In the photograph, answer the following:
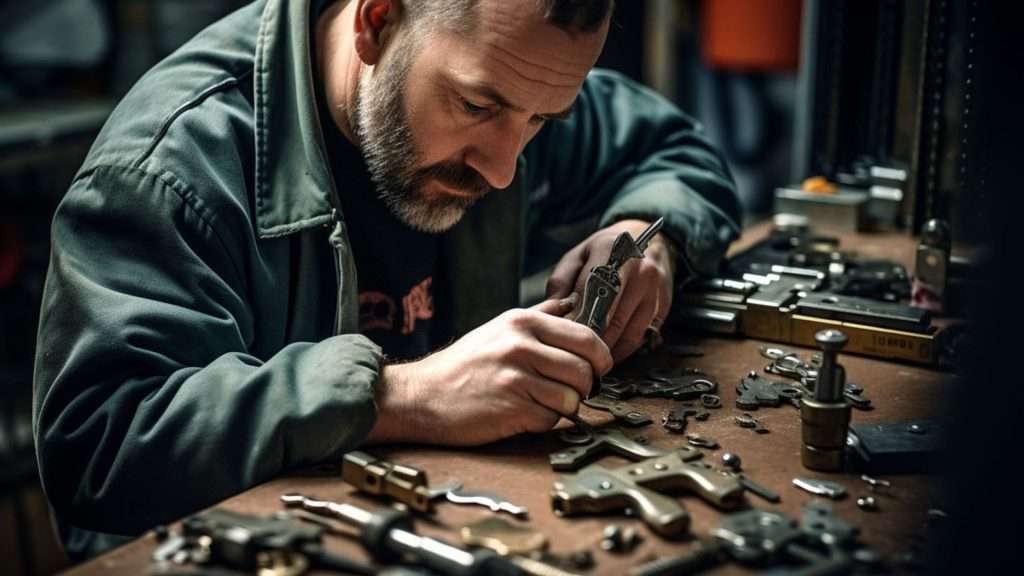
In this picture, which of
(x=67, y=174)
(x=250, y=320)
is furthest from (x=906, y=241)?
(x=67, y=174)

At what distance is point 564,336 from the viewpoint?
1365 millimetres

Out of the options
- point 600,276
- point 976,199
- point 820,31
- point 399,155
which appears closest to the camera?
point 976,199

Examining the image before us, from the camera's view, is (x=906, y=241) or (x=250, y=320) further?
(x=906, y=241)

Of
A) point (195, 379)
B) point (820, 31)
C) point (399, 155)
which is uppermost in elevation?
point (820, 31)

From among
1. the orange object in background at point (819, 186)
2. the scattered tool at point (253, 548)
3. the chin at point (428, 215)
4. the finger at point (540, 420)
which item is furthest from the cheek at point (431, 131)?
the orange object in background at point (819, 186)

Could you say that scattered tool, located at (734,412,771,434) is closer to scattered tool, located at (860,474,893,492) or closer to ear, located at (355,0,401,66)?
scattered tool, located at (860,474,893,492)

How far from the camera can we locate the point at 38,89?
12.7 ft

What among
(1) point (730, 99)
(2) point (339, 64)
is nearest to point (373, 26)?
(2) point (339, 64)

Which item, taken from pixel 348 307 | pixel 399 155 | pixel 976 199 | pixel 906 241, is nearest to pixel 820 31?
pixel 906 241

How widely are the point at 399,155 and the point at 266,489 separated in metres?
0.61

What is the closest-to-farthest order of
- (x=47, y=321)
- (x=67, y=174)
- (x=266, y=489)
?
(x=266, y=489), (x=47, y=321), (x=67, y=174)

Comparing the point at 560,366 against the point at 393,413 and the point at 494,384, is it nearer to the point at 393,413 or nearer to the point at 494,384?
the point at 494,384

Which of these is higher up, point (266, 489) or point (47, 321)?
point (47, 321)

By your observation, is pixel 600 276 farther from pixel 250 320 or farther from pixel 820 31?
pixel 820 31
